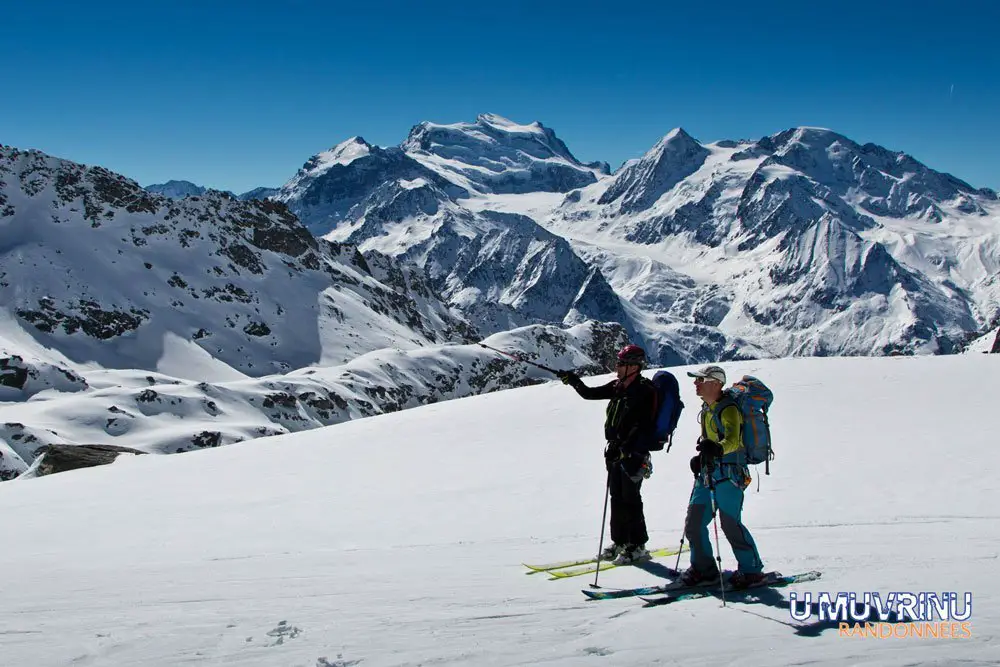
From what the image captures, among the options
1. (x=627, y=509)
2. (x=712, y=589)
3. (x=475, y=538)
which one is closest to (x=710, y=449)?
(x=712, y=589)

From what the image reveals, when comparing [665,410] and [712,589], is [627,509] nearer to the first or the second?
[665,410]

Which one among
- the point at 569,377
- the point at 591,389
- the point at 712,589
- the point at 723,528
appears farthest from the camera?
the point at 569,377

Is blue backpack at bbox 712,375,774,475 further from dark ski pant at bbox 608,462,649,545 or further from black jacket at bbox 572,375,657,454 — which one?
dark ski pant at bbox 608,462,649,545

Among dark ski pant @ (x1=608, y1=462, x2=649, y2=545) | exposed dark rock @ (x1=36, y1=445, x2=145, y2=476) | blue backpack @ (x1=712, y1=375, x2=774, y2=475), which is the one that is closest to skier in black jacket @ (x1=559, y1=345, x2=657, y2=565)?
dark ski pant @ (x1=608, y1=462, x2=649, y2=545)

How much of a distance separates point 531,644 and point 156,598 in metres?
4.36

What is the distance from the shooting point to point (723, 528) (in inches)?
326

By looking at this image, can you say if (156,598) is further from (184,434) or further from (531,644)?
(184,434)

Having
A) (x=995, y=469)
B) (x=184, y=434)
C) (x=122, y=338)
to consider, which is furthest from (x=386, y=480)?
(x=122, y=338)

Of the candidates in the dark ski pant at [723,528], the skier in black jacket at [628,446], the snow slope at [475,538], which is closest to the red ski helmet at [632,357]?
the skier in black jacket at [628,446]

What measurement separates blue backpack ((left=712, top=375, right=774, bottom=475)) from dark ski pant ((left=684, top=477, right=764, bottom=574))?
1.38ft

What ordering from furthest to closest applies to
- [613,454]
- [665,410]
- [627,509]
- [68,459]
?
[68,459]
[627,509]
[613,454]
[665,410]

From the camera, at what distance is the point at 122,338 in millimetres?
138625

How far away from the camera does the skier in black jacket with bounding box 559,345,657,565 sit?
30.0 ft

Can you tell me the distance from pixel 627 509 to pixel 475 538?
3411 millimetres
